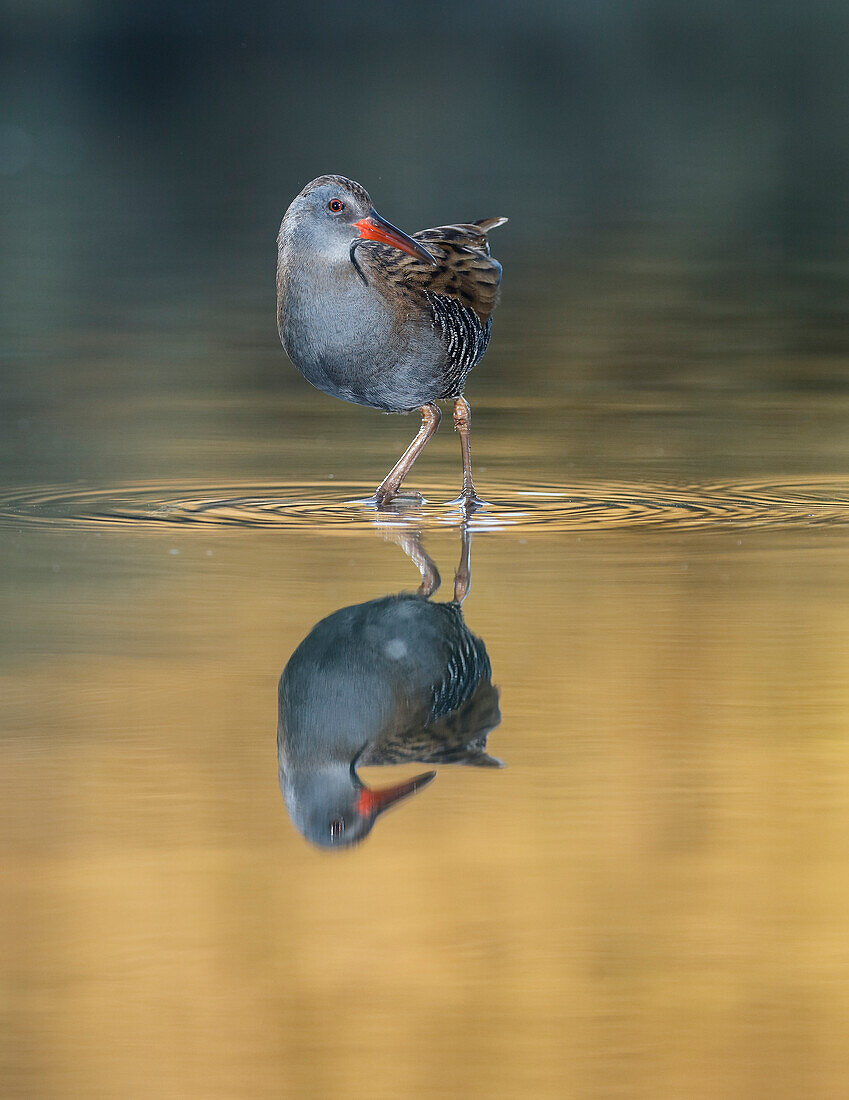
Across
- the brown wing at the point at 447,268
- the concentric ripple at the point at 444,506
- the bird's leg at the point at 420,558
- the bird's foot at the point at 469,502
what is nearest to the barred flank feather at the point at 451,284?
the brown wing at the point at 447,268

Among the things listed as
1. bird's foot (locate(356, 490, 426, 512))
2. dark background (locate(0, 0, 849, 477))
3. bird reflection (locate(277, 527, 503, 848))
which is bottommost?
dark background (locate(0, 0, 849, 477))

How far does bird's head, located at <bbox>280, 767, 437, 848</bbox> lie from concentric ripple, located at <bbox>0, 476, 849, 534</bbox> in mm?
3246

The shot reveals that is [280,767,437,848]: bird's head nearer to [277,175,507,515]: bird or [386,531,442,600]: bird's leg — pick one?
[386,531,442,600]: bird's leg

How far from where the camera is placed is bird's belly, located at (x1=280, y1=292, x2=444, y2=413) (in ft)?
27.0

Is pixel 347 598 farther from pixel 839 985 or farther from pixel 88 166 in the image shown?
pixel 88 166

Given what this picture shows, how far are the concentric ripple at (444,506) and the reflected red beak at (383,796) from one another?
3.22 meters

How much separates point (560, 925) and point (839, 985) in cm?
58

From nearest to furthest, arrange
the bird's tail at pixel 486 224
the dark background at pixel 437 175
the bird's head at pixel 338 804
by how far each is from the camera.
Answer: the bird's head at pixel 338 804
the bird's tail at pixel 486 224
the dark background at pixel 437 175

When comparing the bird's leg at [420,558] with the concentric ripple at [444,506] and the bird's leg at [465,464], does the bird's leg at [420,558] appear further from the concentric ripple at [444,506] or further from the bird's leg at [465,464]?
the bird's leg at [465,464]

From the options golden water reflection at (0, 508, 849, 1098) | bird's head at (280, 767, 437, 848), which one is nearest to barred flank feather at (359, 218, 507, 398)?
golden water reflection at (0, 508, 849, 1098)

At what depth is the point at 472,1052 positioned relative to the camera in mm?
3832

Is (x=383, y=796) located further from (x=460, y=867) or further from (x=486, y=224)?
(x=486, y=224)

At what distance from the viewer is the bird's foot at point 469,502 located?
28.8 feet

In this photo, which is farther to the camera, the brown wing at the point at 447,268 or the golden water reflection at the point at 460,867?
the brown wing at the point at 447,268
